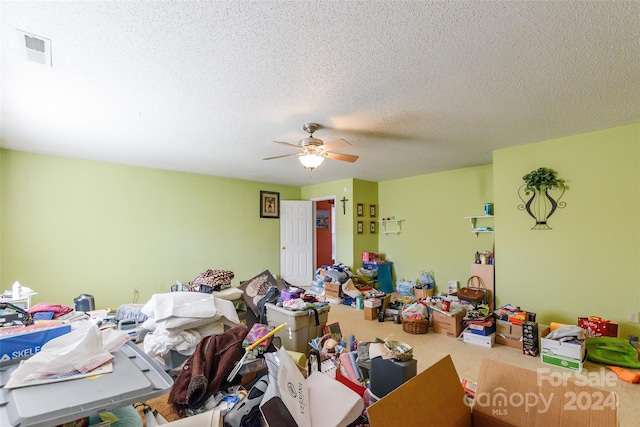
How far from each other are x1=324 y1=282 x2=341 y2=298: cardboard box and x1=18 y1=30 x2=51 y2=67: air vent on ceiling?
15.3ft

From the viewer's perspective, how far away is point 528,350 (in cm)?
309

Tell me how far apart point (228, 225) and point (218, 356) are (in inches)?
170

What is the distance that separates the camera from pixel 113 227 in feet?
15.3

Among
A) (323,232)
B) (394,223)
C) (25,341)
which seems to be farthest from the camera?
(323,232)

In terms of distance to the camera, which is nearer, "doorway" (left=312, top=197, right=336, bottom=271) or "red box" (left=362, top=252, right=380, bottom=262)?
"red box" (left=362, top=252, right=380, bottom=262)

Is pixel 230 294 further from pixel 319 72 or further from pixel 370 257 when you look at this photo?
pixel 370 257

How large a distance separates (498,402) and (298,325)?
1885 millimetres

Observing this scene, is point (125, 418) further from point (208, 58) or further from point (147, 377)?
point (208, 58)

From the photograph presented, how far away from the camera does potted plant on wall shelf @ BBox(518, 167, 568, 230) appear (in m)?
3.46

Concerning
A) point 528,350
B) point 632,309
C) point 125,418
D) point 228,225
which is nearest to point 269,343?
point 125,418

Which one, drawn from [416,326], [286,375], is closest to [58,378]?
[286,375]

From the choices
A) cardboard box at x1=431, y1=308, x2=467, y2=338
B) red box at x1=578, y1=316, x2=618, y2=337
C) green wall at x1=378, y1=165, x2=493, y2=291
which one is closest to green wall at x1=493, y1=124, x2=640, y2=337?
red box at x1=578, y1=316, x2=618, y2=337

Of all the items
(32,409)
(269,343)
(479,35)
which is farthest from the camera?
(269,343)

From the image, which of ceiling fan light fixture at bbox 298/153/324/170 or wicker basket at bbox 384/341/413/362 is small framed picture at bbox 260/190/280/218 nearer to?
ceiling fan light fixture at bbox 298/153/324/170
